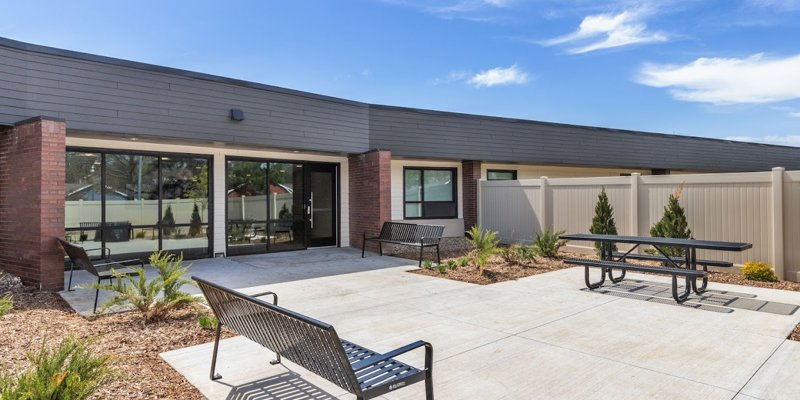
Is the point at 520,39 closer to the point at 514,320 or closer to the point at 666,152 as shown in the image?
the point at 666,152

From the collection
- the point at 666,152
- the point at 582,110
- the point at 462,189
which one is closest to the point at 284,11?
the point at 462,189

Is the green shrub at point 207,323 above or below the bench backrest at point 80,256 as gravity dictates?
below

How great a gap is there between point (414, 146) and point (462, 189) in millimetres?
3113

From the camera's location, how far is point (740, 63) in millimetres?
15773

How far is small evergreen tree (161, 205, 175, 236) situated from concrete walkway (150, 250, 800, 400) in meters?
4.38

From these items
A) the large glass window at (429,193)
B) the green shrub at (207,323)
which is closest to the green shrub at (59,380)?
the green shrub at (207,323)

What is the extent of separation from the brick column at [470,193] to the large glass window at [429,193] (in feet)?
1.28

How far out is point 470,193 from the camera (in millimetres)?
16094

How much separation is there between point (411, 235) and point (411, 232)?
8cm

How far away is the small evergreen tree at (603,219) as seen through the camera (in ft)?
37.7

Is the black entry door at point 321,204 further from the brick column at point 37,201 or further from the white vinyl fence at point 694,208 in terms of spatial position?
the brick column at point 37,201

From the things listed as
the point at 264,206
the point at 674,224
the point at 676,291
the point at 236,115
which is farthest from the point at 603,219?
the point at 236,115

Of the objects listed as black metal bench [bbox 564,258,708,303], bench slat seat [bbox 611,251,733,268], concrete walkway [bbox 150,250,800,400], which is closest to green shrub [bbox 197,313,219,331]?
concrete walkway [bbox 150,250,800,400]

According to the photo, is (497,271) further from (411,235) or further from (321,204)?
(321,204)
